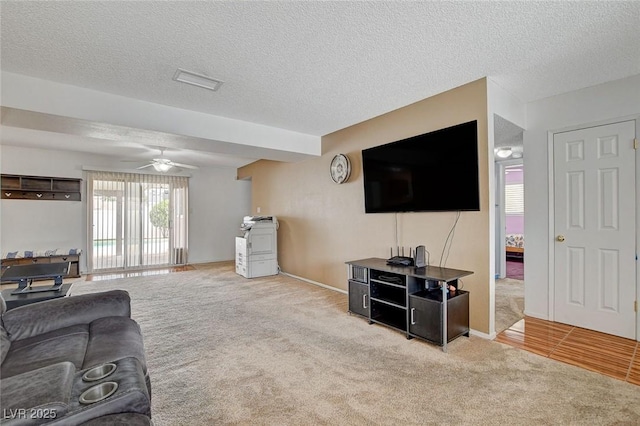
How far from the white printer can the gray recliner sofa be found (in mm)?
3196

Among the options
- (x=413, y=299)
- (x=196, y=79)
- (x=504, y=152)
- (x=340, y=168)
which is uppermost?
(x=196, y=79)

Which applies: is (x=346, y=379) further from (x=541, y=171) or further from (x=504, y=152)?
(x=504, y=152)

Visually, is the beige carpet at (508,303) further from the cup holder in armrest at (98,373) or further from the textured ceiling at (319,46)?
the cup holder in armrest at (98,373)

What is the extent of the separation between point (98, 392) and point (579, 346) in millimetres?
3563

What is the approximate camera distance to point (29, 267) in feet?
10.5

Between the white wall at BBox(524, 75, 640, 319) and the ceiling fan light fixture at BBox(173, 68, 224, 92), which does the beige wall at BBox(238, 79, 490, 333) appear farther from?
the ceiling fan light fixture at BBox(173, 68, 224, 92)

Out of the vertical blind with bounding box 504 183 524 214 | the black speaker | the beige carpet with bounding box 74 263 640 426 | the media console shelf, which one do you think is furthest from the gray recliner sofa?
the vertical blind with bounding box 504 183 524 214

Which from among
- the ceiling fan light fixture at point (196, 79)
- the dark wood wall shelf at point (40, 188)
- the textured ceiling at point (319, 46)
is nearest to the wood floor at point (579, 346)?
the textured ceiling at point (319, 46)

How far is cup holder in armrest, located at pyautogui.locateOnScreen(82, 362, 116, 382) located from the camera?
1211 millimetres

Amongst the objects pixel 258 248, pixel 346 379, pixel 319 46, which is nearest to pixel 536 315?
pixel 346 379

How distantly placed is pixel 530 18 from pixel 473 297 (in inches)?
92.9

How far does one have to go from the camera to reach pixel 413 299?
279 cm

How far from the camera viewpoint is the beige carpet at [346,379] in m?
1.74

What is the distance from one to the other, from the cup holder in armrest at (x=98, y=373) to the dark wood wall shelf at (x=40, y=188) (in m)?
6.43
